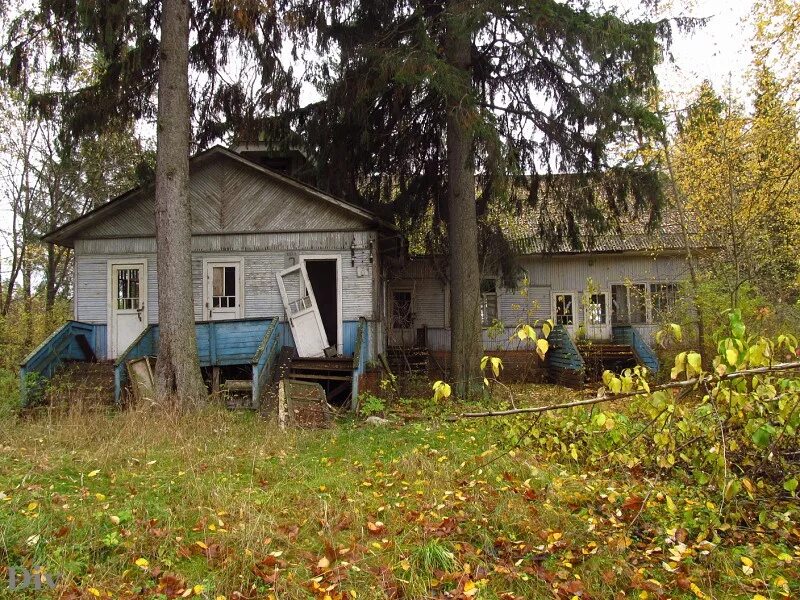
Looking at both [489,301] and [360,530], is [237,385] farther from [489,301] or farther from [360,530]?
[489,301]

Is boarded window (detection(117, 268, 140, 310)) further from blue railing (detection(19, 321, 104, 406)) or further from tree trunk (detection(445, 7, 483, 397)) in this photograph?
tree trunk (detection(445, 7, 483, 397))

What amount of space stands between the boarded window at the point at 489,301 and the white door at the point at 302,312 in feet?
23.1

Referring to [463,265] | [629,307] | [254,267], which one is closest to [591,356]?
[629,307]

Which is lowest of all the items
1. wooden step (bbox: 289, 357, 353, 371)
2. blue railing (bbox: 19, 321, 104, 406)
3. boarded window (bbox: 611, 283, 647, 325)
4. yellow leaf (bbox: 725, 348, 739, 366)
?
wooden step (bbox: 289, 357, 353, 371)

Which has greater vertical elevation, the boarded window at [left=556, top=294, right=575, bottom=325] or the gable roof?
the gable roof

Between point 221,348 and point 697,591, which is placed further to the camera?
point 221,348

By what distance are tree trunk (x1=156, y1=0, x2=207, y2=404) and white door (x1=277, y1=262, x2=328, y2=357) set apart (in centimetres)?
275

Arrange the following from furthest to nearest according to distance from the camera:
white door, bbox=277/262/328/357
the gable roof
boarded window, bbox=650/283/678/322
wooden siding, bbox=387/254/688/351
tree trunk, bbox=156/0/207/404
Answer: wooden siding, bbox=387/254/688/351 < boarded window, bbox=650/283/678/322 < the gable roof < white door, bbox=277/262/328/357 < tree trunk, bbox=156/0/207/404

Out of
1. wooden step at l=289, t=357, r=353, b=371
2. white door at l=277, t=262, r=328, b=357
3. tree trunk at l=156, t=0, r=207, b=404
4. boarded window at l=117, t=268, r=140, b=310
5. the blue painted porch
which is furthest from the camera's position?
boarded window at l=117, t=268, r=140, b=310

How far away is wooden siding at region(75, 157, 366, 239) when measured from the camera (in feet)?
41.3

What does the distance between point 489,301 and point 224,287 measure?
28.4 ft

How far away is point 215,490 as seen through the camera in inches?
203

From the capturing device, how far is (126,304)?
12961mm

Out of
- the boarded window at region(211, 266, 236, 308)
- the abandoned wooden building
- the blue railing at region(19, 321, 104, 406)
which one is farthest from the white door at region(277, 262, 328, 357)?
the blue railing at region(19, 321, 104, 406)
